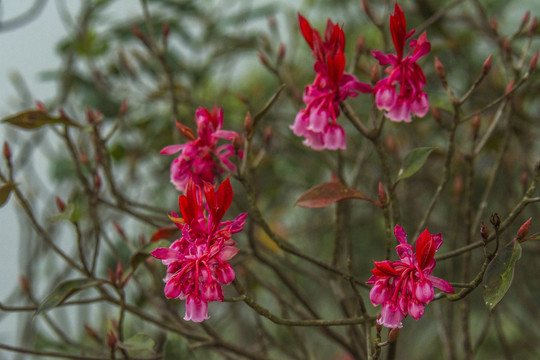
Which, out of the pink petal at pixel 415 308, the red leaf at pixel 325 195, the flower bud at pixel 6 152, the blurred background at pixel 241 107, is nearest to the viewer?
the pink petal at pixel 415 308

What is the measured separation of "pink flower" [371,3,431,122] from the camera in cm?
49

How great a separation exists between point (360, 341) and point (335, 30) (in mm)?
351

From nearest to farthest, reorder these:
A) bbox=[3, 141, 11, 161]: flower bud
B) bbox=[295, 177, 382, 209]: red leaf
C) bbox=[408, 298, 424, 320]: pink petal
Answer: bbox=[408, 298, 424, 320]: pink petal
bbox=[295, 177, 382, 209]: red leaf
bbox=[3, 141, 11, 161]: flower bud

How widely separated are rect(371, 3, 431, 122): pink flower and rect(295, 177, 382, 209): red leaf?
75 mm

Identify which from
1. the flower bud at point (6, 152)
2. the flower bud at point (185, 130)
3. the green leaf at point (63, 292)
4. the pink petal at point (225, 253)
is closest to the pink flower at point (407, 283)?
the pink petal at point (225, 253)

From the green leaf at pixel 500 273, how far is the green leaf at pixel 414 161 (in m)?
0.11

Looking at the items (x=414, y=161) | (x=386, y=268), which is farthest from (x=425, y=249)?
(x=414, y=161)

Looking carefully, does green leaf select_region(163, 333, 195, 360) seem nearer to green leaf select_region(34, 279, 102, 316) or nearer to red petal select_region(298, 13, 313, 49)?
green leaf select_region(34, 279, 102, 316)

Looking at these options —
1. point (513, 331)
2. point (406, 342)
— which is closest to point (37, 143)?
point (406, 342)

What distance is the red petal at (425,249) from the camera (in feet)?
1.37

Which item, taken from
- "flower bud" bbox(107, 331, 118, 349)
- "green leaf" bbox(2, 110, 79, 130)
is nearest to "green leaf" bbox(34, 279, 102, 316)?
"flower bud" bbox(107, 331, 118, 349)

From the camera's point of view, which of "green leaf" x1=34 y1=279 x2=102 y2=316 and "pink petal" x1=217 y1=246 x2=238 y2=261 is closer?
"pink petal" x1=217 y1=246 x2=238 y2=261

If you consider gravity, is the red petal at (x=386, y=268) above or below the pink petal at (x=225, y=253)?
below

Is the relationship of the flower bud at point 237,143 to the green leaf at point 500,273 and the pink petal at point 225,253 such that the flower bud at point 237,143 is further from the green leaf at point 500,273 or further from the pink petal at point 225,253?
the green leaf at point 500,273
